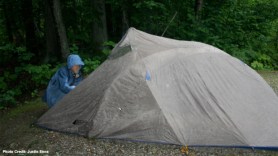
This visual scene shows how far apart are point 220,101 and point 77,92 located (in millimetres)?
2265

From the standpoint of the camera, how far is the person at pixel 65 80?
229 inches

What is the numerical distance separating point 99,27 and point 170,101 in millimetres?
5872

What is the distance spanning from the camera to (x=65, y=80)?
231 inches

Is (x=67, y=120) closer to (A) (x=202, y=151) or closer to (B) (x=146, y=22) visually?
(A) (x=202, y=151)

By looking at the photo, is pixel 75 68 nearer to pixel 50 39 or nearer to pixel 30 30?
pixel 50 39

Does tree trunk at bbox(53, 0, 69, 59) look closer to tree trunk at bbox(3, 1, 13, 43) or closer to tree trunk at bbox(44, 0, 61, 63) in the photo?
tree trunk at bbox(44, 0, 61, 63)

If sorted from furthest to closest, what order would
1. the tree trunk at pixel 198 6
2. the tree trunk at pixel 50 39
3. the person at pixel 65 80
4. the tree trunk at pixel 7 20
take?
the tree trunk at pixel 7 20 → the tree trunk at pixel 198 6 → the tree trunk at pixel 50 39 → the person at pixel 65 80

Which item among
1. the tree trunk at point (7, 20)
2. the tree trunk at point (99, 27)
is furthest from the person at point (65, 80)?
the tree trunk at point (7, 20)

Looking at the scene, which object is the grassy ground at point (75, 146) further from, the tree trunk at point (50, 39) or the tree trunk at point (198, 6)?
the tree trunk at point (198, 6)

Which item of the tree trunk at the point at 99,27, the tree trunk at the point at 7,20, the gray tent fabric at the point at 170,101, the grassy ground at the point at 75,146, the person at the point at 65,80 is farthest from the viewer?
the tree trunk at the point at 7,20

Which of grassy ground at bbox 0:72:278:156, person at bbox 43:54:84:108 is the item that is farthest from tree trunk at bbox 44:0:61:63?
grassy ground at bbox 0:72:278:156

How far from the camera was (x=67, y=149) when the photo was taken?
4.91 m

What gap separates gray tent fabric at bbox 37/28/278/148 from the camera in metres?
4.81

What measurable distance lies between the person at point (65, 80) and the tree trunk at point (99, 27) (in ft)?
14.1
